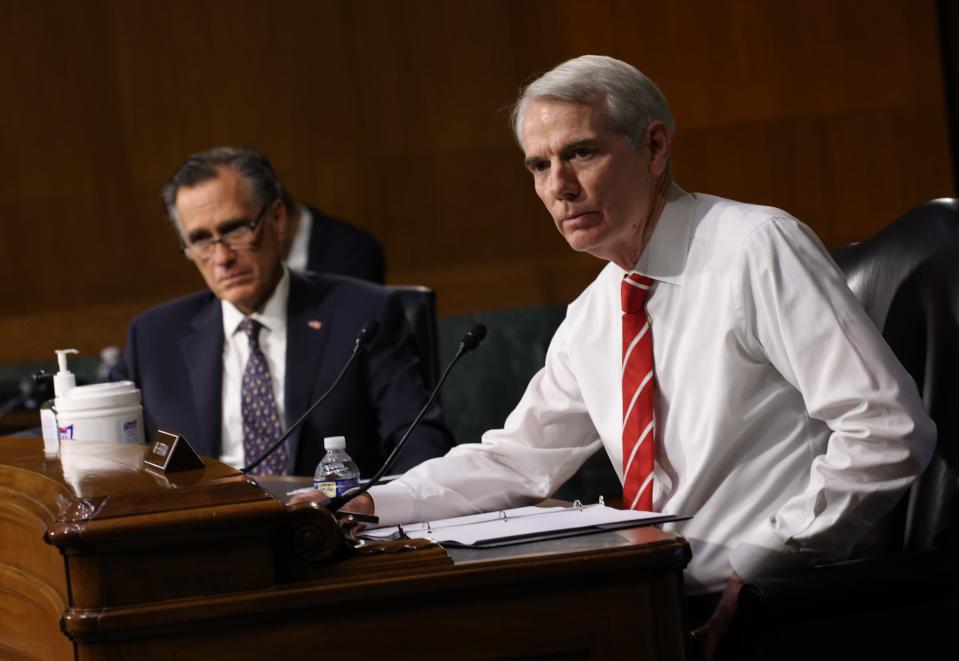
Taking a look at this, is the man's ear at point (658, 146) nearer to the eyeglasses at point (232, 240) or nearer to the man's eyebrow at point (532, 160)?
the man's eyebrow at point (532, 160)

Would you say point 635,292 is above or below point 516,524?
above

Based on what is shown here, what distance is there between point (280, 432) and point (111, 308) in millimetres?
3130

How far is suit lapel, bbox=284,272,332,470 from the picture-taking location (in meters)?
3.12

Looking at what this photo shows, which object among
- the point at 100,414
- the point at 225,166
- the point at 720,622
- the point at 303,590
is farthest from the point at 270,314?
the point at 303,590

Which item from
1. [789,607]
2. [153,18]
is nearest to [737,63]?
[153,18]

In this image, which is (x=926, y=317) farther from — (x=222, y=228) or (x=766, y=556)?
(x=222, y=228)

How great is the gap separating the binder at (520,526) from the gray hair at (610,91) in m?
0.65

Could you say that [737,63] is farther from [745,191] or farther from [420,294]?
[420,294]

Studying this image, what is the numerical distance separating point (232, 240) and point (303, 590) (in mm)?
2108

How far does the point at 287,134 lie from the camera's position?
5977 millimetres

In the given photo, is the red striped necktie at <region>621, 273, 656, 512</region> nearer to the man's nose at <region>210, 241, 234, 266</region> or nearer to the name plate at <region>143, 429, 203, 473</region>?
the name plate at <region>143, 429, 203, 473</region>

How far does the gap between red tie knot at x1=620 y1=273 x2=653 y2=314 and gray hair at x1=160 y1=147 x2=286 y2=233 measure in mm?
1549

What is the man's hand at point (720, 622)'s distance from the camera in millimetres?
1605

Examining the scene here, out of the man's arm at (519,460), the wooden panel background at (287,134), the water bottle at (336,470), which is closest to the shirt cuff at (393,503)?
the man's arm at (519,460)
